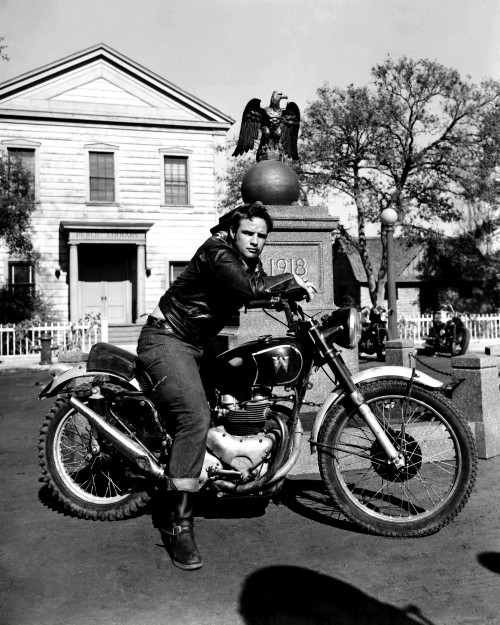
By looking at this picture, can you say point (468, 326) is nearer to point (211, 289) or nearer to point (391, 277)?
point (391, 277)

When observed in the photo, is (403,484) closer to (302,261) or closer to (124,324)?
(302,261)

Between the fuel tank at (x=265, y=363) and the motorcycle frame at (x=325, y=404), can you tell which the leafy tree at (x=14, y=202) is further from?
the fuel tank at (x=265, y=363)

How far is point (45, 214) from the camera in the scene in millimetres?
24359

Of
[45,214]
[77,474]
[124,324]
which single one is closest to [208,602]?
[77,474]

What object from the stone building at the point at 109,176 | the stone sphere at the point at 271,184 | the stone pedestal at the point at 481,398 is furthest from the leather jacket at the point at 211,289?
the stone building at the point at 109,176

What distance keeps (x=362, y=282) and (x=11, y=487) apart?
117 ft

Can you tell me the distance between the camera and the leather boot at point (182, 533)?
10.6 ft

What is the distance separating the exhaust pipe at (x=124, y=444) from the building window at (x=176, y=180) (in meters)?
22.7

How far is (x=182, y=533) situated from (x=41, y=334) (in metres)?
17.1

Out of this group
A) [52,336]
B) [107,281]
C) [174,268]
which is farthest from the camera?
[174,268]

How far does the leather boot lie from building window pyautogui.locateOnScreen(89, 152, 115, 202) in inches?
908

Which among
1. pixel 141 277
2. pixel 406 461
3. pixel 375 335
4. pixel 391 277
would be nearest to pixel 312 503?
pixel 406 461

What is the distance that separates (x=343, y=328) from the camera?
3.57m

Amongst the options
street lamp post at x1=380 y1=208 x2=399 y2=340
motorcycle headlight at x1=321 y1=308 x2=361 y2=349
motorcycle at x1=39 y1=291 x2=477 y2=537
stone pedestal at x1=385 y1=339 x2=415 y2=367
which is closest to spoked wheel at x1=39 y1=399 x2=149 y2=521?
motorcycle at x1=39 y1=291 x2=477 y2=537
